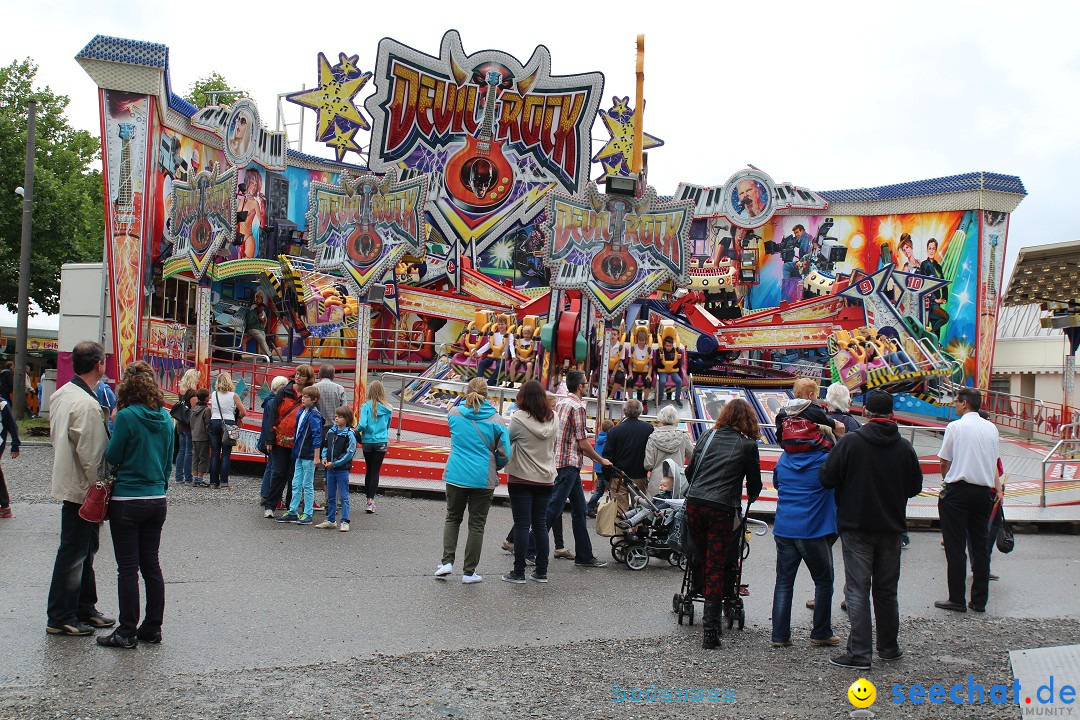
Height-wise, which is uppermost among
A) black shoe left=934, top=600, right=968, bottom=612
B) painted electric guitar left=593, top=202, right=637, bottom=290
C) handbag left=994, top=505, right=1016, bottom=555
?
painted electric guitar left=593, top=202, right=637, bottom=290

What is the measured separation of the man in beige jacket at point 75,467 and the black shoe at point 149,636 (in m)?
0.36

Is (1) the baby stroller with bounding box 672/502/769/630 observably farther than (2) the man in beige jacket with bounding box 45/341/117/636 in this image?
Yes

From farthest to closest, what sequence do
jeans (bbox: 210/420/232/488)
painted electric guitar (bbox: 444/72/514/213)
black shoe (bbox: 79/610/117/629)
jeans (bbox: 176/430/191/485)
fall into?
painted electric guitar (bbox: 444/72/514/213) < jeans (bbox: 176/430/191/485) < jeans (bbox: 210/420/232/488) < black shoe (bbox: 79/610/117/629)

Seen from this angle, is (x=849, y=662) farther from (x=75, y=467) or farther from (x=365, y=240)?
(x=365, y=240)

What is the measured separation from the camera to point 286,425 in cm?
1107

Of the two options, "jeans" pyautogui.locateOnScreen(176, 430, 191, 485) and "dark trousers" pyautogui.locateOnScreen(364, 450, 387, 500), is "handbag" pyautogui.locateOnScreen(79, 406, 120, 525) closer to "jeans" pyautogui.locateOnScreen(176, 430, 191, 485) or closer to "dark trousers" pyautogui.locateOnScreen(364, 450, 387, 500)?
"dark trousers" pyautogui.locateOnScreen(364, 450, 387, 500)

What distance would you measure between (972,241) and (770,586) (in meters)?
25.4

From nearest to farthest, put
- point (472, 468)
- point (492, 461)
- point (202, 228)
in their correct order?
point (472, 468) < point (492, 461) < point (202, 228)

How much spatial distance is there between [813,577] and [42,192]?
30662 mm

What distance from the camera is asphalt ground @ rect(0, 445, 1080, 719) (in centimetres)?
495

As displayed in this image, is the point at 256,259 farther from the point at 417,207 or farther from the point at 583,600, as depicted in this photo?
the point at 583,600

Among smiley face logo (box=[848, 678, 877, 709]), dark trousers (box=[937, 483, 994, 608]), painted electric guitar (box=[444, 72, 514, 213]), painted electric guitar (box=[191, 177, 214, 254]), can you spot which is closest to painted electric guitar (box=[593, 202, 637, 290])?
painted electric guitar (box=[191, 177, 214, 254])

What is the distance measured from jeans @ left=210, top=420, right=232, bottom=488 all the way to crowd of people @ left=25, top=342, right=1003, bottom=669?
15.4 ft

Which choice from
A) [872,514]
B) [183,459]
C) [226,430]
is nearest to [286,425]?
[226,430]
